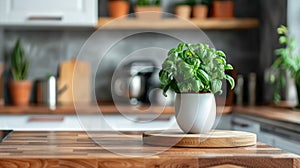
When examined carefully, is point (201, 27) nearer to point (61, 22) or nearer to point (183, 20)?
point (183, 20)

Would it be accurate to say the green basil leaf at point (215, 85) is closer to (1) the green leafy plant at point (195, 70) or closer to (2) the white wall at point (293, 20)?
(1) the green leafy plant at point (195, 70)

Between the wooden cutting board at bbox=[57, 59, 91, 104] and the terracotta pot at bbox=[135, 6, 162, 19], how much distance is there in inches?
24.6

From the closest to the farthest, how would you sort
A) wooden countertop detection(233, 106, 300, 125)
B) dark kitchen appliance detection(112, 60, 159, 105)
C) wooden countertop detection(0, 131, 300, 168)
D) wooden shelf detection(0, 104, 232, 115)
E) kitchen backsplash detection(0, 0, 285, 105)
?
wooden countertop detection(0, 131, 300, 168)
wooden countertop detection(233, 106, 300, 125)
wooden shelf detection(0, 104, 232, 115)
dark kitchen appliance detection(112, 60, 159, 105)
kitchen backsplash detection(0, 0, 285, 105)

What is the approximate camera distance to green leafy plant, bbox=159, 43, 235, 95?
6.96ft

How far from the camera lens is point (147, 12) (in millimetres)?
4762

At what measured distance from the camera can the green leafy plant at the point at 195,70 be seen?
83.5 inches

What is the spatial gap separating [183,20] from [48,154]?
3.06 metres

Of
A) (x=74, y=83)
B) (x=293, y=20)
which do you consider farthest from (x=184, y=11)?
(x=74, y=83)

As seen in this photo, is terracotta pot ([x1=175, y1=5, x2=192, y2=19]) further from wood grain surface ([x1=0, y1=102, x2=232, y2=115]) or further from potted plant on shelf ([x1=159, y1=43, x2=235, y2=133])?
potted plant on shelf ([x1=159, y1=43, x2=235, y2=133])

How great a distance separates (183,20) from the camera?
4785 mm

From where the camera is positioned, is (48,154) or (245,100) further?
(245,100)

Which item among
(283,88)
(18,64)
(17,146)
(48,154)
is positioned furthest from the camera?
(18,64)

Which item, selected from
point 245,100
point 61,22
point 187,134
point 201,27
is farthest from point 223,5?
point 187,134

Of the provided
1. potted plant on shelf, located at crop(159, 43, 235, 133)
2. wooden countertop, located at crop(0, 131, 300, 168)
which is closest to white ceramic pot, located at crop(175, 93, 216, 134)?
potted plant on shelf, located at crop(159, 43, 235, 133)
